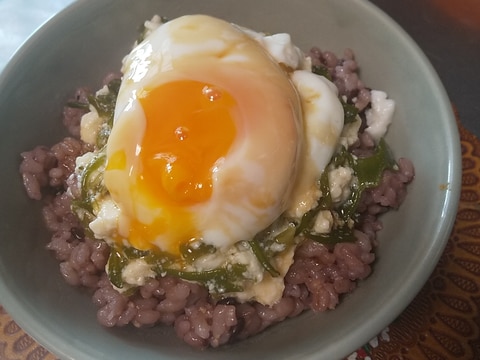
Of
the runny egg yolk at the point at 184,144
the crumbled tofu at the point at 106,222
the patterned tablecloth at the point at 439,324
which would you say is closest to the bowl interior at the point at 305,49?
the crumbled tofu at the point at 106,222

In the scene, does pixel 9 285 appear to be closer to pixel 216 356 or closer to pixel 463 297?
pixel 216 356

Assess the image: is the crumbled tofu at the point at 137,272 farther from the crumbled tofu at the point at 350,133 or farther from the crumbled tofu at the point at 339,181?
the crumbled tofu at the point at 350,133

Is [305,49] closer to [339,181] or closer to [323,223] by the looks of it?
[339,181]

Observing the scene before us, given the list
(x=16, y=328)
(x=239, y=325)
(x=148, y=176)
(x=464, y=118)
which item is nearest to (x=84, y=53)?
(x=148, y=176)

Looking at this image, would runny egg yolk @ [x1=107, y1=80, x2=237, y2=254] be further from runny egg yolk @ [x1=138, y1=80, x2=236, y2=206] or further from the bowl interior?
the bowl interior

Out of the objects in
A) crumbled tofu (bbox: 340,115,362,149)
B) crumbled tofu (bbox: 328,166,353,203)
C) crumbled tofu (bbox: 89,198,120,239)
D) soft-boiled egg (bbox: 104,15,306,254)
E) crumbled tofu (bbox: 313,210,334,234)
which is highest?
soft-boiled egg (bbox: 104,15,306,254)

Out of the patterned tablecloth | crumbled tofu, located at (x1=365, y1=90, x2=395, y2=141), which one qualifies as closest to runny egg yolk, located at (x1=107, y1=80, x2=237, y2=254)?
crumbled tofu, located at (x1=365, y1=90, x2=395, y2=141)

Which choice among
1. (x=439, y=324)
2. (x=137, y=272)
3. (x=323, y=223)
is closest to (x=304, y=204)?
(x=323, y=223)
